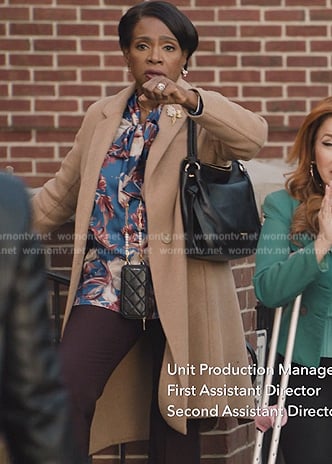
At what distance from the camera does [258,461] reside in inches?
184

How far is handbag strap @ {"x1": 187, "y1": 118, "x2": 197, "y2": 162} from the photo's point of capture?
479 cm

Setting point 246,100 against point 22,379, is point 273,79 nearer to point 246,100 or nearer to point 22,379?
point 246,100

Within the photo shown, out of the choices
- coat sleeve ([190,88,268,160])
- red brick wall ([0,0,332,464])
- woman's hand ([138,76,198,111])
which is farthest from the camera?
red brick wall ([0,0,332,464])

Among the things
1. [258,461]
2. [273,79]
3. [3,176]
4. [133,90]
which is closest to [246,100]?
[273,79]

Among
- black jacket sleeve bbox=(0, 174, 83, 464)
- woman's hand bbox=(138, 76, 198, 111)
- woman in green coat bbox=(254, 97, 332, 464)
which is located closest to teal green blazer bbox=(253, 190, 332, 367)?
woman in green coat bbox=(254, 97, 332, 464)

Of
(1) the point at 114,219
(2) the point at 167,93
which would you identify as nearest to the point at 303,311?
(1) the point at 114,219

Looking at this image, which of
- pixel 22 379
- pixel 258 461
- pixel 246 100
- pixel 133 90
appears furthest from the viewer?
pixel 246 100

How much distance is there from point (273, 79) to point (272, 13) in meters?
0.34

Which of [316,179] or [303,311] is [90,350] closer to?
[303,311]

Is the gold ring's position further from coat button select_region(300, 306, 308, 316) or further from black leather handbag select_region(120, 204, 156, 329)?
coat button select_region(300, 306, 308, 316)

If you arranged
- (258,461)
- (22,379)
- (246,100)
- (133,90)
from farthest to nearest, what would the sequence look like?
(246,100), (133,90), (258,461), (22,379)

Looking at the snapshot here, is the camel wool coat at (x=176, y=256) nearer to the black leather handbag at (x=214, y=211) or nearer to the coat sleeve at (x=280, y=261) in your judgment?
the black leather handbag at (x=214, y=211)

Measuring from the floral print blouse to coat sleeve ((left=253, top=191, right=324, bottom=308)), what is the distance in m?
0.43

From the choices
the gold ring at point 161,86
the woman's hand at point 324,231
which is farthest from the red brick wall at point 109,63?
the woman's hand at point 324,231
